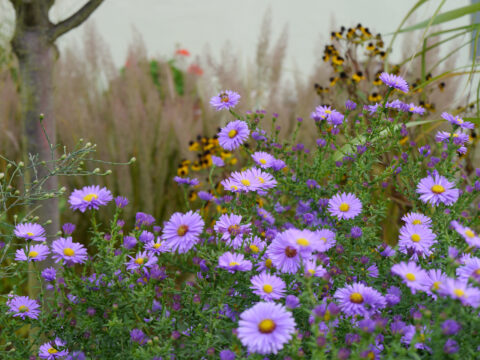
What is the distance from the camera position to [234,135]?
1.04 m

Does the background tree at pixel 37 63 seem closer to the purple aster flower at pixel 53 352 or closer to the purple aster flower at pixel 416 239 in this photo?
the purple aster flower at pixel 53 352

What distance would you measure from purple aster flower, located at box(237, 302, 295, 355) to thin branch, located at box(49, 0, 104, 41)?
1091 millimetres

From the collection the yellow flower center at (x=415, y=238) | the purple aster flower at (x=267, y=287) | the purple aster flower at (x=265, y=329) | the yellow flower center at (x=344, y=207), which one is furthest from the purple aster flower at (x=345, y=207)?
the purple aster flower at (x=265, y=329)

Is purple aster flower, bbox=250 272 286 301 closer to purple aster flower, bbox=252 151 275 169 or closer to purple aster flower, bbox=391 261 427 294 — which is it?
purple aster flower, bbox=391 261 427 294

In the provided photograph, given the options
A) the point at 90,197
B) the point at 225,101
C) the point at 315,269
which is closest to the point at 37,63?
the point at 225,101

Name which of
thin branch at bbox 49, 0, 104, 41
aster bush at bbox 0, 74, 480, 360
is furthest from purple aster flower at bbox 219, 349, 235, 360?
thin branch at bbox 49, 0, 104, 41

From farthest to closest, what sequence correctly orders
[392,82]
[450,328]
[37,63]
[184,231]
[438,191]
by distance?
[37,63] < [392,82] < [438,191] < [184,231] < [450,328]

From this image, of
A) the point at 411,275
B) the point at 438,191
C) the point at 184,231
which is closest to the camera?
the point at 411,275

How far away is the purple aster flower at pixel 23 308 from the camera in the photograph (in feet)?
2.81

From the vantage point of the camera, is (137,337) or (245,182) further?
(245,182)

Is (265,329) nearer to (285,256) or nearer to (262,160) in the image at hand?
(285,256)

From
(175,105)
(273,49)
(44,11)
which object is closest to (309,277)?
(44,11)

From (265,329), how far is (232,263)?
0.49ft

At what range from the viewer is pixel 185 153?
1.92 meters
